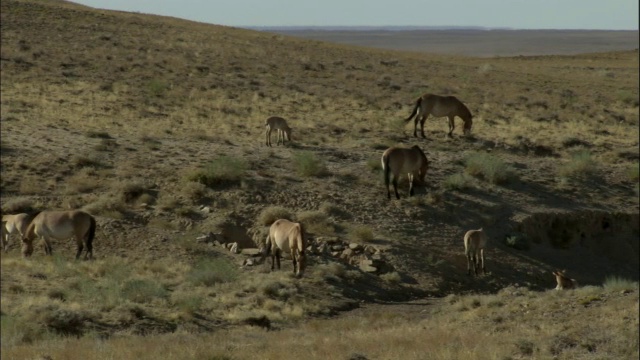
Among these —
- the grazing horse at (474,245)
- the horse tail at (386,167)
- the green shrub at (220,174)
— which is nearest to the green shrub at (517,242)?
the grazing horse at (474,245)

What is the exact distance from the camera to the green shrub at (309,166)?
26.2 meters

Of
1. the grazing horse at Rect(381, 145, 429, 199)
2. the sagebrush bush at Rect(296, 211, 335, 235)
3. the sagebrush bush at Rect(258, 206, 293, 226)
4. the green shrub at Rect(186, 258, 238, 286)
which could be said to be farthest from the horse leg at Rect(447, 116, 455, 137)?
the green shrub at Rect(186, 258, 238, 286)

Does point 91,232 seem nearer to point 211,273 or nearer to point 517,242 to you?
point 211,273

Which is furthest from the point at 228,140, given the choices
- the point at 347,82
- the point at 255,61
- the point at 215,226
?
the point at 255,61

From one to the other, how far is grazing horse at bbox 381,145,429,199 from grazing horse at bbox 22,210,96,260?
7.64m

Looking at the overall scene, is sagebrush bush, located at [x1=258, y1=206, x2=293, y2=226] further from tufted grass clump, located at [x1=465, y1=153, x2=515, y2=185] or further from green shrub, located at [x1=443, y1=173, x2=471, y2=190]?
tufted grass clump, located at [x1=465, y1=153, x2=515, y2=185]

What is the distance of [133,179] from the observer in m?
25.2

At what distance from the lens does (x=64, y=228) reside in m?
20.2

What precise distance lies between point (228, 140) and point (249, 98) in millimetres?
9577

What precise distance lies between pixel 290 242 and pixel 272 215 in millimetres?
3302

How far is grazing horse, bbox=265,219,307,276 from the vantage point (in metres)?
19.8

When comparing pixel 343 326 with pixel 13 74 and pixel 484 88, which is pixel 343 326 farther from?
pixel 484 88

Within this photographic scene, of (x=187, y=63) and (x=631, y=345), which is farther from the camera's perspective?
(x=187, y=63)

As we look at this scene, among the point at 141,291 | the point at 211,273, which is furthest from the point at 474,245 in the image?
the point at 141,291
